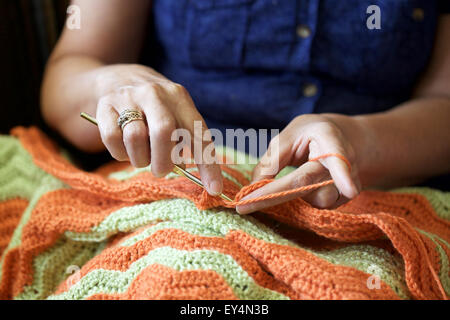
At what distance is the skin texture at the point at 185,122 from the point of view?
0.46 meters

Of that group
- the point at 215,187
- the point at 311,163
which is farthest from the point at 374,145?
the point at 215,187

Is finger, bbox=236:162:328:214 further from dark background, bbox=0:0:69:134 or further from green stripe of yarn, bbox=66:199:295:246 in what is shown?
dark background, bbox=0:0:69:134

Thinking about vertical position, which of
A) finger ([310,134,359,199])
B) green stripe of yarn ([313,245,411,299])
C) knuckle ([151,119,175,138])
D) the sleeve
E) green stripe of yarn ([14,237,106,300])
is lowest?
green stripe of yarn ([14,237,106,300])

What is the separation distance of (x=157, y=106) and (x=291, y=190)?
0.60ft

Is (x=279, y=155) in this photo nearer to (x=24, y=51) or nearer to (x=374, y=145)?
(x=374, y=145)

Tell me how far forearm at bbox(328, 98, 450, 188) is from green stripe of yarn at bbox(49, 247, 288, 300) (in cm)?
27

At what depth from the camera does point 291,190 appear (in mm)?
451

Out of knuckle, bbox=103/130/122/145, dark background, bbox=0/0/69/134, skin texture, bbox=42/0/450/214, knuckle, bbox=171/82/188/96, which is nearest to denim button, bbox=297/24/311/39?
skin texture, bbox=42/0/450/214

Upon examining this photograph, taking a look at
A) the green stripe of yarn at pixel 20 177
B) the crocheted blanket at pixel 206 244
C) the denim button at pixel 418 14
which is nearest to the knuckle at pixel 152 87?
the crocheted blanket at pixel 206 244

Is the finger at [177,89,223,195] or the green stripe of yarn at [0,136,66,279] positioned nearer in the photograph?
the finger at [177,89,223,195]

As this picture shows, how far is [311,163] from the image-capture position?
1.59 feet

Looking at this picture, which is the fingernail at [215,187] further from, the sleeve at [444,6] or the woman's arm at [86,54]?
the sleeve at [444,6]

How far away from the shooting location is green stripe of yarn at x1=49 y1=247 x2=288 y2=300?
40cm

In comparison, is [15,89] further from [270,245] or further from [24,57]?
[270,245]
